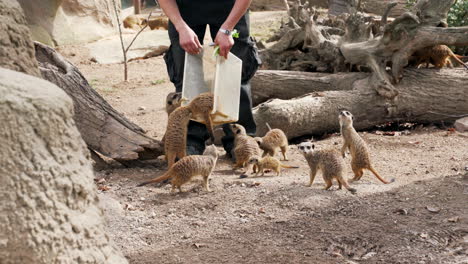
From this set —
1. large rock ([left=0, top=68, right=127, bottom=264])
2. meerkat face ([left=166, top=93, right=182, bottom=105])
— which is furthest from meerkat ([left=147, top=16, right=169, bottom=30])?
large rock ([left=0, top=68, right=127, bottom=264])

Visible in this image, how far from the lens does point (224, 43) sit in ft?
15.6

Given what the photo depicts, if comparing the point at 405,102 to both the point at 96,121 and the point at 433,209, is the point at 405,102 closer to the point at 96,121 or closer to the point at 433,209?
the point at 433,209

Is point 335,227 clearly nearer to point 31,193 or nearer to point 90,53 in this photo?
point 31,193

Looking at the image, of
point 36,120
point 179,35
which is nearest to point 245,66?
point 179,35

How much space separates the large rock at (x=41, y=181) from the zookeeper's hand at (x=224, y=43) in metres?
2.57

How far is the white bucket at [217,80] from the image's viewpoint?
4.79 metres

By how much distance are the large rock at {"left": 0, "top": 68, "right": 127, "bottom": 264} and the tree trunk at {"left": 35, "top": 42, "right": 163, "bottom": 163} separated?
10.0 feet

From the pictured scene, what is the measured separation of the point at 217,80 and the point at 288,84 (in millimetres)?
2854

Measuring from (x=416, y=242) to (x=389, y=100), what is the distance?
3200 millimetres

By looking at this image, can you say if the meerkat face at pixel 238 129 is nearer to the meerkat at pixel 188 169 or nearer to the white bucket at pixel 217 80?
the white bucket at pixel 217 80

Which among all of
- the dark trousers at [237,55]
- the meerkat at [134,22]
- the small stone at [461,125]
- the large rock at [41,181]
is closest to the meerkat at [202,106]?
the dark trousers at [237,55]

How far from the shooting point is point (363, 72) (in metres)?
7.35

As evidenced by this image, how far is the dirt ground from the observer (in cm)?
383

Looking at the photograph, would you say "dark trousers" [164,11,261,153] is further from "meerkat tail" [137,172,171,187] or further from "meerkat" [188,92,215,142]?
"meerkat tail" [137,172,171,187]
